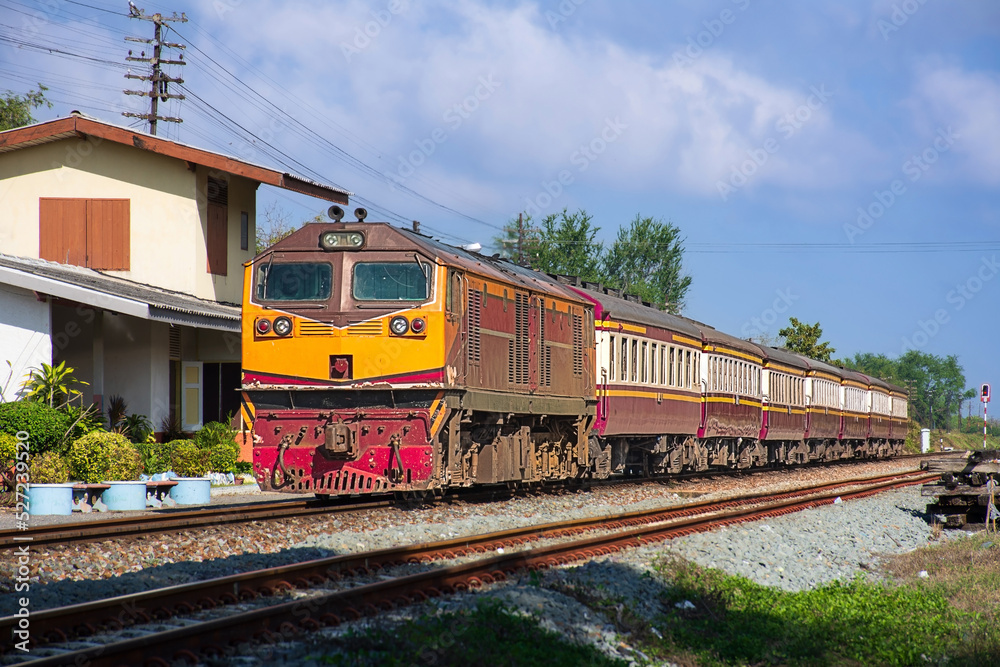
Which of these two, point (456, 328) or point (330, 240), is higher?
point (330, 240)

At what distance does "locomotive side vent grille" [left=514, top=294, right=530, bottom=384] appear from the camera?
51.7 ft

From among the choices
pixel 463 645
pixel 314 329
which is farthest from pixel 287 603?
pixel 314 329

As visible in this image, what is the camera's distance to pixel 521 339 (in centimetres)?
1595

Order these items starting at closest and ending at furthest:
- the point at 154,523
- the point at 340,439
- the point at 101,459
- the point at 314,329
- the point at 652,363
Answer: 1. the point at 154,523
2. the point at 340,439
3. the point at 314,329
4. the point at 101,459
5. the point at 652,363

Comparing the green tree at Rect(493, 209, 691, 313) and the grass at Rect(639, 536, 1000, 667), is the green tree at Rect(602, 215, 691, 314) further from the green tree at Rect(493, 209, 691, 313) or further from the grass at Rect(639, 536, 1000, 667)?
the grass at Rect(639, 536, 1000, 667)

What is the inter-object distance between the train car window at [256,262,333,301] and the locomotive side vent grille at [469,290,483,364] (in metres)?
1.98

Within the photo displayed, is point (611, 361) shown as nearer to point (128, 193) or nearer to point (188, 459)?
point (188, 459)

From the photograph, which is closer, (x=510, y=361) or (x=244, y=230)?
(x=510, y=361)

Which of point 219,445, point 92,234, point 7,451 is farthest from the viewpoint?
point 92,234

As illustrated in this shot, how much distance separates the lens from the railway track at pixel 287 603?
6109mm

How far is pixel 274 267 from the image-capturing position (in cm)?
1382

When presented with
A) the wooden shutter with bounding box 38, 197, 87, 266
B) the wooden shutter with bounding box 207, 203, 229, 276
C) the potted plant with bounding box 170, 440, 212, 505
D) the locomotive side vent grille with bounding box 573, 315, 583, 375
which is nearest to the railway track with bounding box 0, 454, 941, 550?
the locomotive side vent grille with bounding box 573, 315, 583, 375

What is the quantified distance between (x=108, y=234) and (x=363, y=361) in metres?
12.8

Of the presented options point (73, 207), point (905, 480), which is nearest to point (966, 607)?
point (905, 480)
